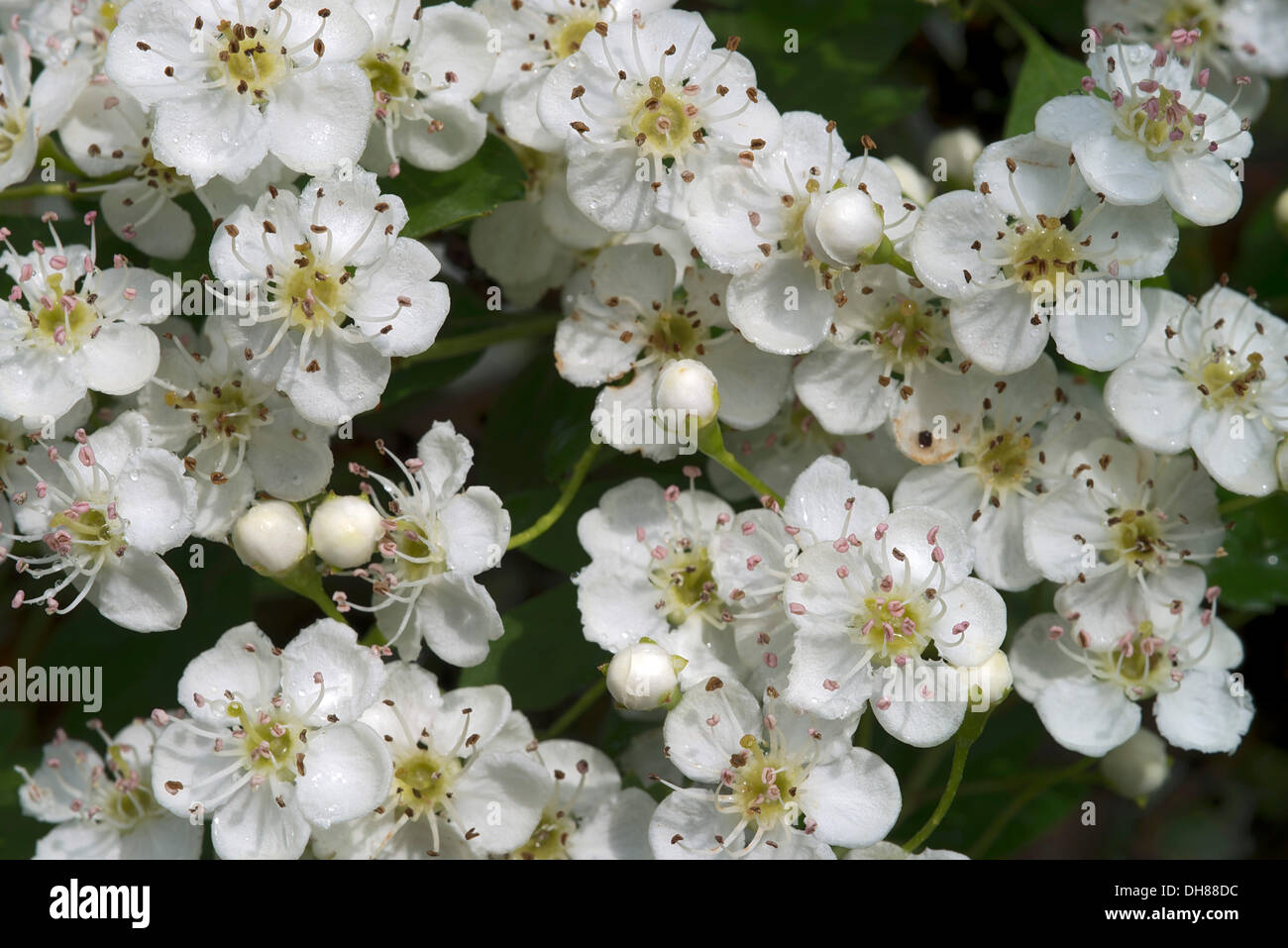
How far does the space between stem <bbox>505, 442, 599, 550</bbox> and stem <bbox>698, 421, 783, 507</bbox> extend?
9.0 inches

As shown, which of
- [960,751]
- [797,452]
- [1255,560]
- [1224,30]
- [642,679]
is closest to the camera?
[642,679]

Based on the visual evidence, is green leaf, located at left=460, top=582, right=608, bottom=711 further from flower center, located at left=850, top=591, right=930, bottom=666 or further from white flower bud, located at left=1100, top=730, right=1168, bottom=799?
white flower bud, located at left=1100, top=730, right=1168, bottom=799

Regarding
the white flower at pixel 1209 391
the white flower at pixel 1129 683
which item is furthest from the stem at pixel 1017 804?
the white flower at pixel 1209 391

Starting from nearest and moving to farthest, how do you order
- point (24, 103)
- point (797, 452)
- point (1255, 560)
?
point (24, 103), point (797, 452), point (1255, 560)

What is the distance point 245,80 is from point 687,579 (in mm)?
1227

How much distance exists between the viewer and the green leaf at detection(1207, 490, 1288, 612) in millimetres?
2639

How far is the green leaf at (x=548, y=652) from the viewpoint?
2.54 meters

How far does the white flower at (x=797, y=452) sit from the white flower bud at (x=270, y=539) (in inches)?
33.0

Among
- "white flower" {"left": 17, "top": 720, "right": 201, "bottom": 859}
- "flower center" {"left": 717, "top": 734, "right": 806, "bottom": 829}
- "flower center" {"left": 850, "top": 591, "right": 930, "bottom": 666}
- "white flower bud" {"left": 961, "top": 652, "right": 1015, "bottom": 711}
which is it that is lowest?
"white flower" {"left": 17, "top": 720, "right": 201, "bottom": 859}

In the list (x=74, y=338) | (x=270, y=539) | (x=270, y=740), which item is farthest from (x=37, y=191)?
(x=270, y=740)

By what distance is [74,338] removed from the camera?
2.37 m

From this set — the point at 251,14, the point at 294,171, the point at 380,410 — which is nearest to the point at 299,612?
the point at 380,410

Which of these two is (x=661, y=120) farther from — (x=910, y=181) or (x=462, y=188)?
(x=910, y=181)

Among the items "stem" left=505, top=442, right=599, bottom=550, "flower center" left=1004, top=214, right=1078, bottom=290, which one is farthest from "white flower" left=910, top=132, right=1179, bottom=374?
"stem" left=505, top=442, right=599, bottom=550
